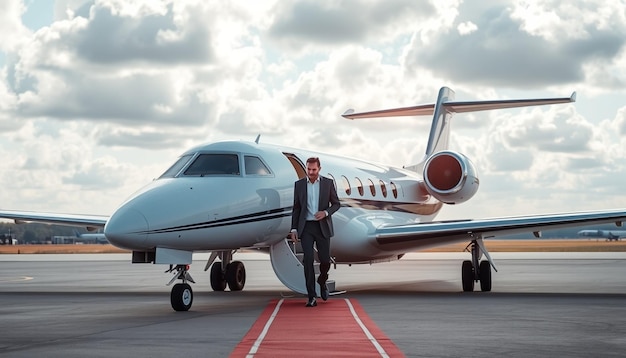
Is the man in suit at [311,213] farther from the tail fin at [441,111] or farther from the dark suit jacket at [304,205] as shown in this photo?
the tail fin at [441,111]

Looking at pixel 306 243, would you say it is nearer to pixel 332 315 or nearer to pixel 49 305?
pixel 332 315

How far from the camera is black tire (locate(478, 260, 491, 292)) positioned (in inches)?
755

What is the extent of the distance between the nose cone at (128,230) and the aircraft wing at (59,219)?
7972mm

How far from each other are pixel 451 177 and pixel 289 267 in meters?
7.83

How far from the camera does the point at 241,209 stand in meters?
14.6

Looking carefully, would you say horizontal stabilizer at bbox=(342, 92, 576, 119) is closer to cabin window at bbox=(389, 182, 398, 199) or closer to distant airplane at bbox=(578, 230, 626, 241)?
cabin window at bbox=(389, 182, 398, 199)

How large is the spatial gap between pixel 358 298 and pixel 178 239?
3.98 meters

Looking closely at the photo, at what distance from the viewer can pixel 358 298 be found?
1587 centimetres

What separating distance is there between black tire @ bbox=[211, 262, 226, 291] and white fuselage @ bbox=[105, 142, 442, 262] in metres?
2.73

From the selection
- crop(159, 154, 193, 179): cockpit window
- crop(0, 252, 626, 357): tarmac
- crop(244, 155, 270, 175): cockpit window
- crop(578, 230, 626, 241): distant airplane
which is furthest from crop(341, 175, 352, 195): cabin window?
crop(578, 230, 626, 241): distant airplane

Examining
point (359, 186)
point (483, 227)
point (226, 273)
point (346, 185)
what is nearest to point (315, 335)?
point (483, 227)

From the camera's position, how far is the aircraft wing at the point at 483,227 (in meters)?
17.9

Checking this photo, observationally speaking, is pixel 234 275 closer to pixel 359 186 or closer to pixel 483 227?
pixel 359 186

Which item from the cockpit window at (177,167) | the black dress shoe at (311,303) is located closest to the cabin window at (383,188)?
the cockpit window at (177,167)
